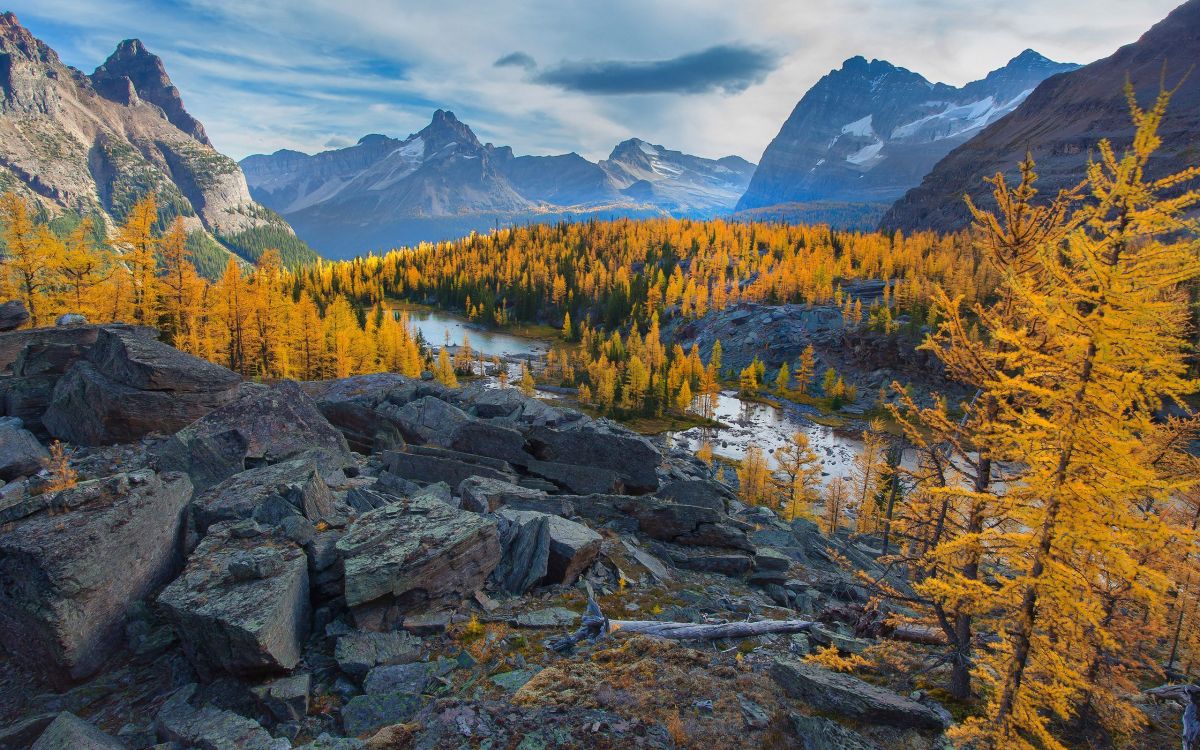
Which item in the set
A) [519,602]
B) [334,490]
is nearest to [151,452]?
[334,490]

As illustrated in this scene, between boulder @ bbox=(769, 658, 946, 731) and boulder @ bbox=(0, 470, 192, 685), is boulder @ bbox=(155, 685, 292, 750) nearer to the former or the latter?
boulder @ bbox=(0, 470, 192, 685)

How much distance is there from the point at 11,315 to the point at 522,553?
1341 inches

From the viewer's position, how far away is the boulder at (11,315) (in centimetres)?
2975

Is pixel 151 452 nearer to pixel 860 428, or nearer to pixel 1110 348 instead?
pixel 1110 348

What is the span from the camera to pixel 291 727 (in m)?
10.1

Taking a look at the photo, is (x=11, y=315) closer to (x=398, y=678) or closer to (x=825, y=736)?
(x=398, y=678)

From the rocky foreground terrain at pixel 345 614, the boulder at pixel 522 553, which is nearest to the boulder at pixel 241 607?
the rocky foreground terrain at pixel 345 614

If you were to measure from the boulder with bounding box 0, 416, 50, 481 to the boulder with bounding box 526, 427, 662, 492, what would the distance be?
1875 cm

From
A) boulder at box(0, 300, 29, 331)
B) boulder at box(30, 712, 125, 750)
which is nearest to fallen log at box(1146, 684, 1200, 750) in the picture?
boulder at box(30, 712, 125, 750)

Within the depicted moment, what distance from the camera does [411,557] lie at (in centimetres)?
1348

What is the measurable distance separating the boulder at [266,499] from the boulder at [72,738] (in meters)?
6.20

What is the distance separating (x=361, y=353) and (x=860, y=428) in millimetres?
87987

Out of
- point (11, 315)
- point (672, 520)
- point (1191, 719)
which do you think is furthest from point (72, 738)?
point (11, 315)

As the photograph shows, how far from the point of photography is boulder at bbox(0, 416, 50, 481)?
18.2 meters
